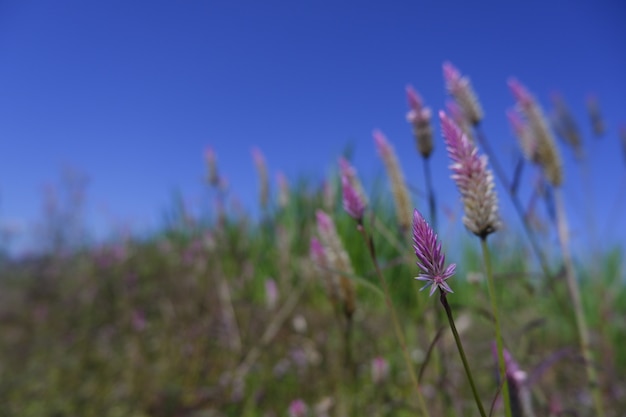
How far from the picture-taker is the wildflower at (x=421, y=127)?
0.99m

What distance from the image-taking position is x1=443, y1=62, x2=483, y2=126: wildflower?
41.9 inches

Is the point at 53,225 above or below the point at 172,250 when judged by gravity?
above

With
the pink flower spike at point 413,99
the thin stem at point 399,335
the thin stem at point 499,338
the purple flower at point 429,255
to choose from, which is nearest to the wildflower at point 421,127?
the pink flower spike at point 413,99

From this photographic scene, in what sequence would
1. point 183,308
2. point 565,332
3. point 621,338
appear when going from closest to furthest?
point 183,308 < point 621,338 < point 565,332

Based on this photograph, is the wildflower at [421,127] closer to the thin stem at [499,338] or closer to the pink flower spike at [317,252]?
the pink flower spike at [317,252]

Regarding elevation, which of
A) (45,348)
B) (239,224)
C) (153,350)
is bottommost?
(153,350)

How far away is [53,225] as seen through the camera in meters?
12.2

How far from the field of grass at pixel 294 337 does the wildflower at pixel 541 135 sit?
29 cm

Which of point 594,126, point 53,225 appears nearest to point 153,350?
point 594,126

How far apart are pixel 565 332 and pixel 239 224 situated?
338 centimetres

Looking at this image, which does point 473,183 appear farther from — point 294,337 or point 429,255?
point 294,337

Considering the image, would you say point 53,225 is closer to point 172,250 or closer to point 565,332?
point 172,250

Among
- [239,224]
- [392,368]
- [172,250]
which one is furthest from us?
[172,250]

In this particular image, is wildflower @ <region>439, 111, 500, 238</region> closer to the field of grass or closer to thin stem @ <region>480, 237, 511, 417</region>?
thin stem @ <region>480, 237, 511, 417</region>
